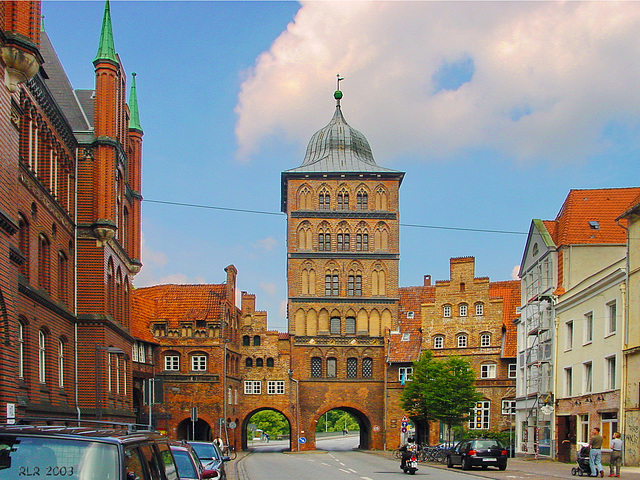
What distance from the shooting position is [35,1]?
2125 cm

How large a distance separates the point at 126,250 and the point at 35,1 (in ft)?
69.6

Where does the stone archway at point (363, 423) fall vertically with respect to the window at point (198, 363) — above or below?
below

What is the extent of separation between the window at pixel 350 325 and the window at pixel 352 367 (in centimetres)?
215

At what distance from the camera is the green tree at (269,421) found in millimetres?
118250

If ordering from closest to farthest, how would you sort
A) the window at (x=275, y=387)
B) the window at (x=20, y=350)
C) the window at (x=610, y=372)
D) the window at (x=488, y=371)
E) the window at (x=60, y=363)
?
1. the window at (x=20, y=350)
2. the window at (x=60, y=363)
3. the window at (x=610, y=372)
4. the window at (x=488, y=371)
5. the window at (x=275, y=387)

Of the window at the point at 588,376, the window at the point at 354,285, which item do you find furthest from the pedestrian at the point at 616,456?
the window at the point at 354,285

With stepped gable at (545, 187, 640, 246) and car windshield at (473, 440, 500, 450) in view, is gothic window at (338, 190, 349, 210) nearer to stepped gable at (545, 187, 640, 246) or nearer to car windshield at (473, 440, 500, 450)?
stepped gable at (545, 187, 640, 246)

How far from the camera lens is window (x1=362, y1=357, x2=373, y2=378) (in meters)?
70.2

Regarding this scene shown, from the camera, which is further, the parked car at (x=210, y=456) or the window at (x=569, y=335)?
the window at (x=569, y=335)

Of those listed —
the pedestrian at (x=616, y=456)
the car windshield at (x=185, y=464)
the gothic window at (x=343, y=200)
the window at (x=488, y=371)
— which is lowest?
the window at (x=488, y=371)

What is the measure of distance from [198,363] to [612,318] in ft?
122

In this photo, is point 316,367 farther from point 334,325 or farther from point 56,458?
point 56,458

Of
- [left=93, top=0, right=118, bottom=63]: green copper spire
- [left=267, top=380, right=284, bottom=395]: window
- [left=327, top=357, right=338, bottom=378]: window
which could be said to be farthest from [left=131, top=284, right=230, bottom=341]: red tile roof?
[left=93, top=0, right=118, bottom=63]: green copper spire

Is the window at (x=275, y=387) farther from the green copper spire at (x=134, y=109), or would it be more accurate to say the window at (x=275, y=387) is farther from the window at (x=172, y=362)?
the green copper spire at (x=134, y=109)
